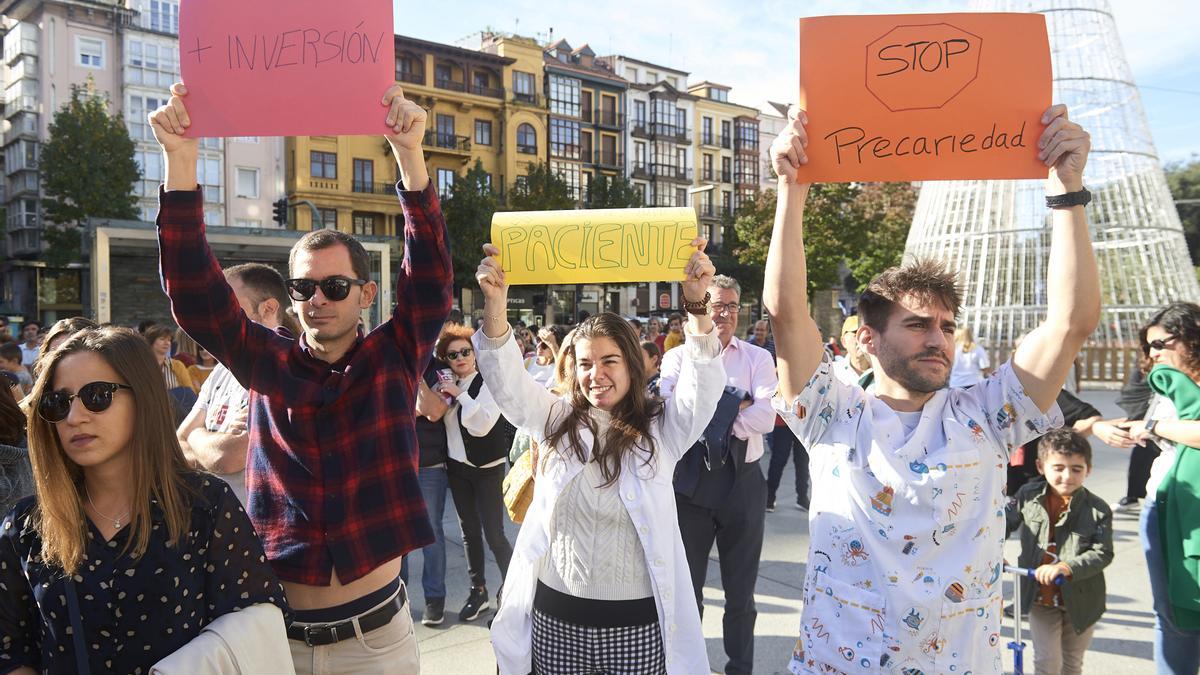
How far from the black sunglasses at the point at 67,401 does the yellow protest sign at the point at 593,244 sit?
4.62 ft

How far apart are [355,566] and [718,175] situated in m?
58.5

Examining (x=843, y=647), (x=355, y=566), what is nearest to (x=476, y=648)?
(x=355, y=566)

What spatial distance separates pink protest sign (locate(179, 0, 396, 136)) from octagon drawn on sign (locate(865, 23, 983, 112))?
1.50 metres

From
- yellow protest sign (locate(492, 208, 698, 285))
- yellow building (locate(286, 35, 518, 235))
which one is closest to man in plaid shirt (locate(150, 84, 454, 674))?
yellow protest sign (locate(492, 208, 698, 285))

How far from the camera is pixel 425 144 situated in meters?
38.2

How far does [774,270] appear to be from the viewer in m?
2.21

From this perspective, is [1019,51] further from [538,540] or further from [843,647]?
[538,540]

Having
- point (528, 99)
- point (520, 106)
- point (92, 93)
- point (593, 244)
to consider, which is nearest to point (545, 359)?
point (593, 244)

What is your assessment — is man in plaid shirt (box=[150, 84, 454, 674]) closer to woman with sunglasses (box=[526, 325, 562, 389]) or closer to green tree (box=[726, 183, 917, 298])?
woman with sunglasses (box=[526, 325, 562, 389])

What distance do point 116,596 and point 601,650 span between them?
5.02 feet

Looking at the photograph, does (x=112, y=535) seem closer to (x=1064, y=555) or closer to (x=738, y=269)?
(x=1064, y=555)

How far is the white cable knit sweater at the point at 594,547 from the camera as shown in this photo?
2756mm

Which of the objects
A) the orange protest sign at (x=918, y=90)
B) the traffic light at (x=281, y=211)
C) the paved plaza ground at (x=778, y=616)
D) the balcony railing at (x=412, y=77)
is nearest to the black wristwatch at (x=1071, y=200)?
the orange protest sign at (x=918, y=90)

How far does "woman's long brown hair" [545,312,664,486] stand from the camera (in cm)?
287
